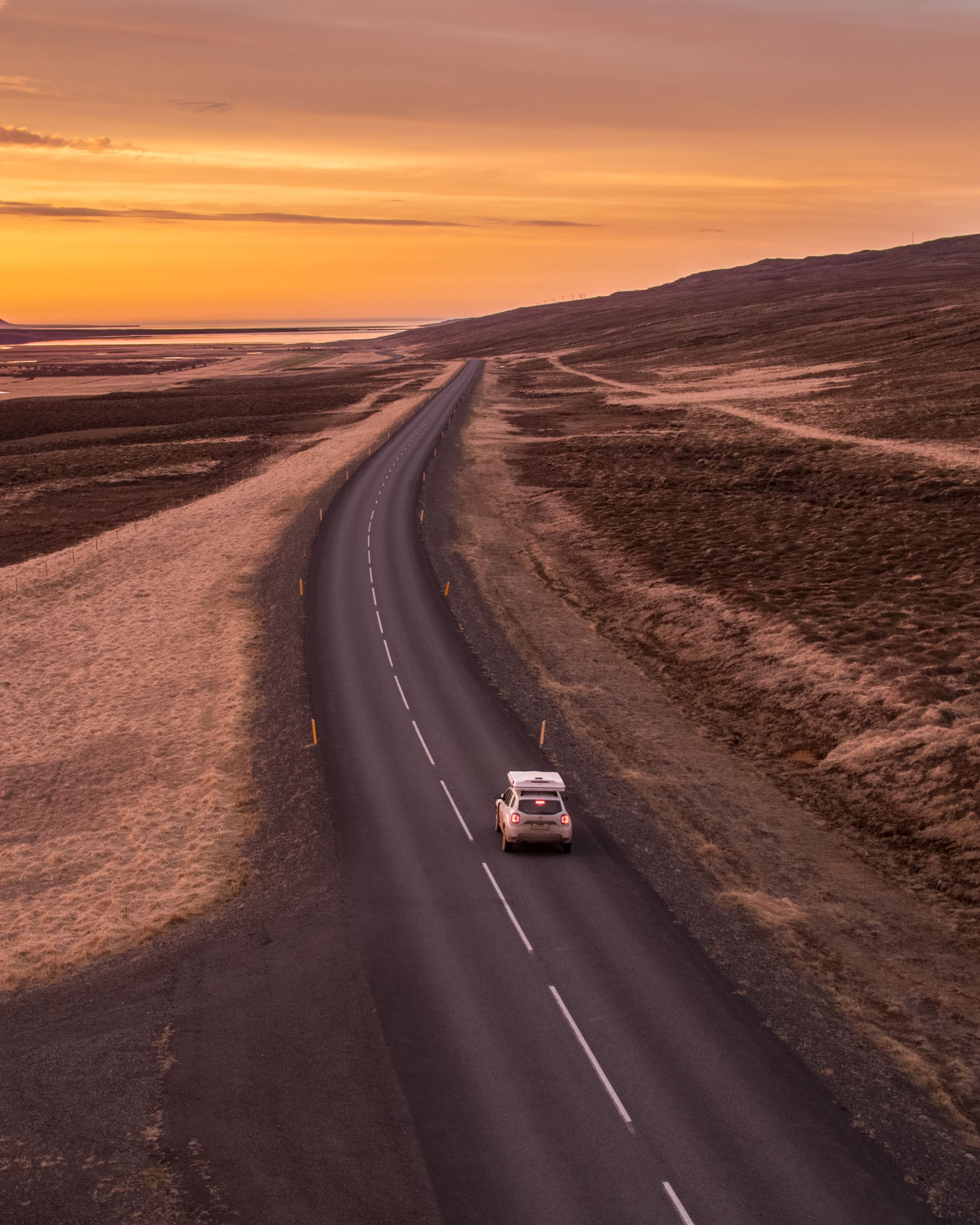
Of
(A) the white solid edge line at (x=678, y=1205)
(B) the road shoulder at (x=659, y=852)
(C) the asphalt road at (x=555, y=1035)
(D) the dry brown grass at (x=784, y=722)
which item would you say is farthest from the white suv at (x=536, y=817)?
(A) the white solid edge line at (x=678, y=1205)

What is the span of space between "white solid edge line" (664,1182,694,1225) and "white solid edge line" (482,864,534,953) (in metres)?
6.76

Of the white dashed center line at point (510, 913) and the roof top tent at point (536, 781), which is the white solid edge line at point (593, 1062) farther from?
the roof top tent at point (536, 781)

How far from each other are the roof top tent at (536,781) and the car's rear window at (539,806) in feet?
0.84

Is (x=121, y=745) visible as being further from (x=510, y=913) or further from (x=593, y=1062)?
(x=593, y=1062)

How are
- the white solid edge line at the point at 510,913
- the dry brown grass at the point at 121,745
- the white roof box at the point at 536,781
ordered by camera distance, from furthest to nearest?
the white roof box at the point at 536,781 → the dry brown grass at the point at 121,745 → the white solid edge line at the point at 510,913

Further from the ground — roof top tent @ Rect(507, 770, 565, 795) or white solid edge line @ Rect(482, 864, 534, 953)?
roof top tent @ Rect(507, 770, 565, 795)

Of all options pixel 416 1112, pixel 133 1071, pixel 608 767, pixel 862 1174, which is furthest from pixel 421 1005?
pixel 608 767

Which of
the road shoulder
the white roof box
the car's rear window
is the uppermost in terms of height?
the white roof box

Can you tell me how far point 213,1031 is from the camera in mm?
18547

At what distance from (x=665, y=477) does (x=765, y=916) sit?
5682cm

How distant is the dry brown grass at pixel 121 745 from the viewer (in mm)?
23188

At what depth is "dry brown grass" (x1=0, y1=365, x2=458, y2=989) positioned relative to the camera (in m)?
23.2

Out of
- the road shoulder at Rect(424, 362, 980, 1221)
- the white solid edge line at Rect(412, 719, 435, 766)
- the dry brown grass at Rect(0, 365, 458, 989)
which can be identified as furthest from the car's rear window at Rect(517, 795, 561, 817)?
the dry brown grass at Rect(0, 365, 458, 989)

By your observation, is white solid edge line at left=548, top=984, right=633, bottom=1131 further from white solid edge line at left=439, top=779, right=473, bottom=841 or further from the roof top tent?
white solid edge line at left=439, top=779, right=473, bottom=841
